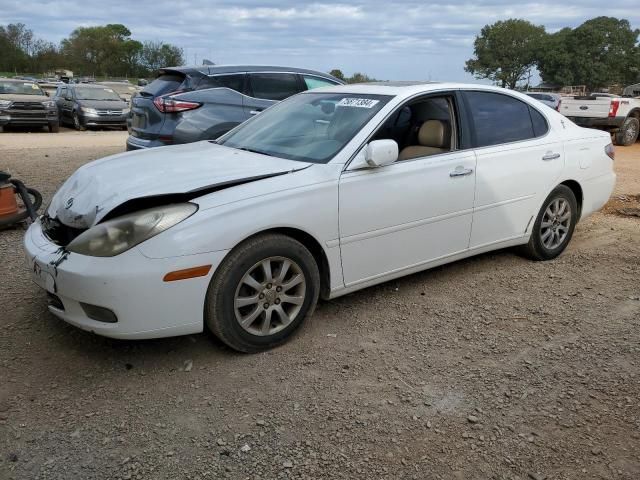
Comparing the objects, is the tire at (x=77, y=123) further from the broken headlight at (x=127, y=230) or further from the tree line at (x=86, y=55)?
the tree line at (x=86, y=55)

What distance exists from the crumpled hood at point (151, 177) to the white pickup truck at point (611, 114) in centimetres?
1384

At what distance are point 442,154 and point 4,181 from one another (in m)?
4.11

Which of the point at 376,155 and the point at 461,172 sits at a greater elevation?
the point at 376,155

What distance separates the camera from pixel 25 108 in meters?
17.6

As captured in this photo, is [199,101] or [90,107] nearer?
[199,101]

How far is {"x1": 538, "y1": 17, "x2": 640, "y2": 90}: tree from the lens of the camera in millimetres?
86500

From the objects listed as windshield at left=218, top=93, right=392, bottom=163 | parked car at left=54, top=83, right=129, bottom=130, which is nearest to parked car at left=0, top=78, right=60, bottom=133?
parked car at left=54, top=83, right=129, bottom=130

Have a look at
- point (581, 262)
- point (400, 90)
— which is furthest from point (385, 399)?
point (581, 262)

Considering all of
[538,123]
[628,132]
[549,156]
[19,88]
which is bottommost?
[628,132]

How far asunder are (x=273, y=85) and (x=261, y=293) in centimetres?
520

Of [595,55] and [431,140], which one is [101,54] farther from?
[431,140]

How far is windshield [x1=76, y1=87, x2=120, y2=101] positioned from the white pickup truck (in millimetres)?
14624

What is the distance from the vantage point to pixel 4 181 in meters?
5.56

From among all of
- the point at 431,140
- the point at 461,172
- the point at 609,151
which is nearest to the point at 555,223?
the point at 609,151
